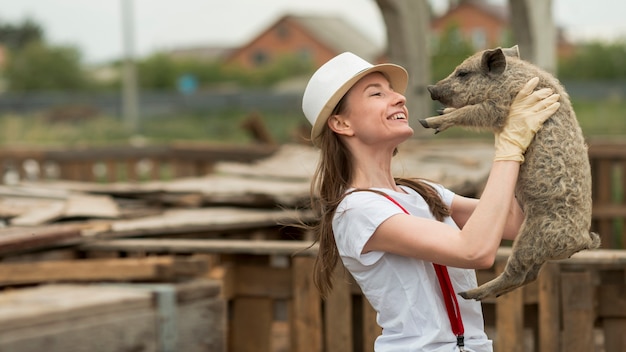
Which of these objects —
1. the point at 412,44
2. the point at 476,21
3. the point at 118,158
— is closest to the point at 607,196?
the point at 412,44

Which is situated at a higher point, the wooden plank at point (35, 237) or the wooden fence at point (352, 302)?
the wooden plank at point (35, 237)

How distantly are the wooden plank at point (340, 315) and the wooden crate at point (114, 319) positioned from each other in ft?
5.80

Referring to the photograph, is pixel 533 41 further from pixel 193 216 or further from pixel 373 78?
pixel 373 78

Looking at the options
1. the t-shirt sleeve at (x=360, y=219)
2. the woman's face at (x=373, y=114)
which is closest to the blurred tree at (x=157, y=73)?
the woman's face at (x=373, y=114)

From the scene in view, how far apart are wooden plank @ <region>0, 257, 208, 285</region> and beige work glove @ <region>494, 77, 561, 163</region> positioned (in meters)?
0.98

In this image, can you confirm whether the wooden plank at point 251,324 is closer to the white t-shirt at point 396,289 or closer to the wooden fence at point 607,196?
the white t-shirt at point 396,289

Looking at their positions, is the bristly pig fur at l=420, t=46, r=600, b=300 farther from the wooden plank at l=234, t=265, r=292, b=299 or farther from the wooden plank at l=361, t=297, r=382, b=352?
the wooden plank at l=234, t=265, r=292, b=299

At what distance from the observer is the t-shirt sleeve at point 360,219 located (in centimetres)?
304

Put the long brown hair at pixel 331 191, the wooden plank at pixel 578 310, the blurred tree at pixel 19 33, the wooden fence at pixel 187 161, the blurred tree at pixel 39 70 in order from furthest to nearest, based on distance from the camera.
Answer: the blurred tree at pixel 19 33, the blurred tree at pixel 39 70, the wooden fence at pixel 187 161, the wooden plank at pixel 578 310, the long brown hair at pixel 331 191

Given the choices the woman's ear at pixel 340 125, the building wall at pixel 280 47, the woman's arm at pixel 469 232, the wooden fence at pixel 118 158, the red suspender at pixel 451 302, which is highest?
the building wall at pixel 280 47

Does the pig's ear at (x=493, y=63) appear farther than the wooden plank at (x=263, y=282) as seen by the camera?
No

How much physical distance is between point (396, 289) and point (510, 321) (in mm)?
1497

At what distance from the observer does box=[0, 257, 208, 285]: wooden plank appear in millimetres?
3223

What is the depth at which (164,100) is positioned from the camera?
5062cm
